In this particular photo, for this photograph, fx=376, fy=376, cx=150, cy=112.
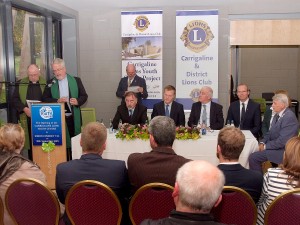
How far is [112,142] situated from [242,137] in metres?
2.18

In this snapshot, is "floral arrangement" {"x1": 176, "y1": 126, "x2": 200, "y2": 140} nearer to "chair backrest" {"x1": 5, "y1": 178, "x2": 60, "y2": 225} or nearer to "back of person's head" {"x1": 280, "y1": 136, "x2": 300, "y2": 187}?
"back of person's head" {"x1": 280, "y1": 136, "x2": 300, "y2": 187}

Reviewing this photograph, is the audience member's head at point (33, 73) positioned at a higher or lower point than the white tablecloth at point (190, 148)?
higher

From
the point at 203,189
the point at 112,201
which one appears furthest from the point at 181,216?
the point at 112,201

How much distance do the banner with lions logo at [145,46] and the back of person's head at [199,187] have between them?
5234 mm

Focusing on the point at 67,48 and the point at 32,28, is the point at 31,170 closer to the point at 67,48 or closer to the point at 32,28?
the point at 32,28

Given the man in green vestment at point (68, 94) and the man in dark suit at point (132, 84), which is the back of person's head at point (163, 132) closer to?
the man in green vestment at point (68, 94)

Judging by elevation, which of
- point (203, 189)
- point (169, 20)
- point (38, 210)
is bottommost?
point (38, 210)

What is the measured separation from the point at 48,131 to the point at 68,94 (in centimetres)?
111

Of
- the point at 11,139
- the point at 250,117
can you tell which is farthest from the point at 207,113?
the point at 11,139

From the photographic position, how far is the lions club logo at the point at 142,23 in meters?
6.66

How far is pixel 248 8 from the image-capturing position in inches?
262

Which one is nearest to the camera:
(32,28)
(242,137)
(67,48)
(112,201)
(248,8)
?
(112,201)

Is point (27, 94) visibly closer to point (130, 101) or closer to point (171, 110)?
point (130, 101)

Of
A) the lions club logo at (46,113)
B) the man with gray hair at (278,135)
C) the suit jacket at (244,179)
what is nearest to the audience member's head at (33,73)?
the lions club logo at (46,113)
